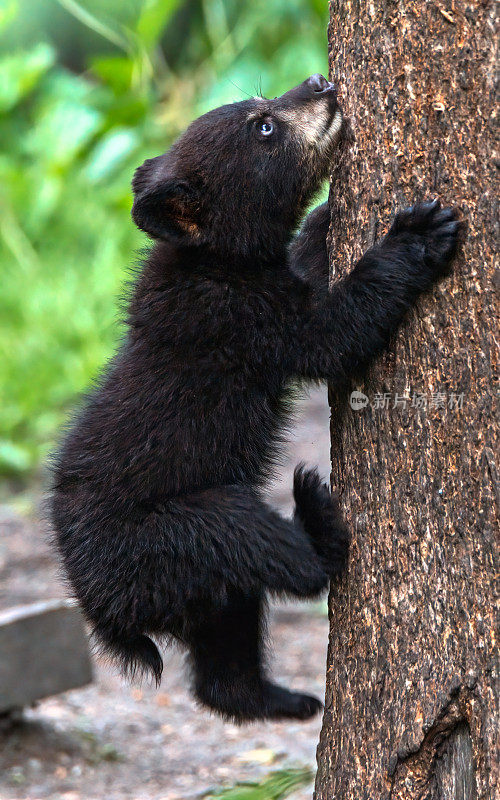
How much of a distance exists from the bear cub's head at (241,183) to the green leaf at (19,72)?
→ 25.8 ft

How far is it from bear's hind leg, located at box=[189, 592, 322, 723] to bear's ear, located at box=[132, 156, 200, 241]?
132 cm

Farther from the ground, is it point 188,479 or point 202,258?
point 202,258

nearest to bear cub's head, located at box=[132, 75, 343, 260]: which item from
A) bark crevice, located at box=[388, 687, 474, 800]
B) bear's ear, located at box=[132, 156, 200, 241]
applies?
bear's ear, located at box=[132, 156, 200, 241]

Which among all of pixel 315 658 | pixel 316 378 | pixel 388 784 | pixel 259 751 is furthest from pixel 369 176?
pixel 315 658

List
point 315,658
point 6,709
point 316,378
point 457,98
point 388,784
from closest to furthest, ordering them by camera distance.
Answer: point 457,98
point 388,784
point 316,378
point 6,709
point 315,658

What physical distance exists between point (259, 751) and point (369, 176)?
3149 mm

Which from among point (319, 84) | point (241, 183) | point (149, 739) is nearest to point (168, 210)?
point (241, 183)

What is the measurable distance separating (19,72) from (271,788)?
9797 millimetres

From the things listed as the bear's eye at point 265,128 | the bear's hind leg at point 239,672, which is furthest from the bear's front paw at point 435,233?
the bear's hind leg at point 239,672

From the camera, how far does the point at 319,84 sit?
323 cm

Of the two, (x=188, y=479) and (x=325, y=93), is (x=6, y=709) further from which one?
(x=325, y=93)

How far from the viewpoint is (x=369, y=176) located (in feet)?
9.28

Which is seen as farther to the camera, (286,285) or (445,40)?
(286,285)

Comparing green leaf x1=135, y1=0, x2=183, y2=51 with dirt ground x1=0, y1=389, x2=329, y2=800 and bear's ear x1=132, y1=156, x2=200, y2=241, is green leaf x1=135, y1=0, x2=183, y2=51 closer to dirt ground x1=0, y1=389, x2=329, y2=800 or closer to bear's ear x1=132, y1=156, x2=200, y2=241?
dirt ground x1=0, y1=389, x2=329, y2=800
